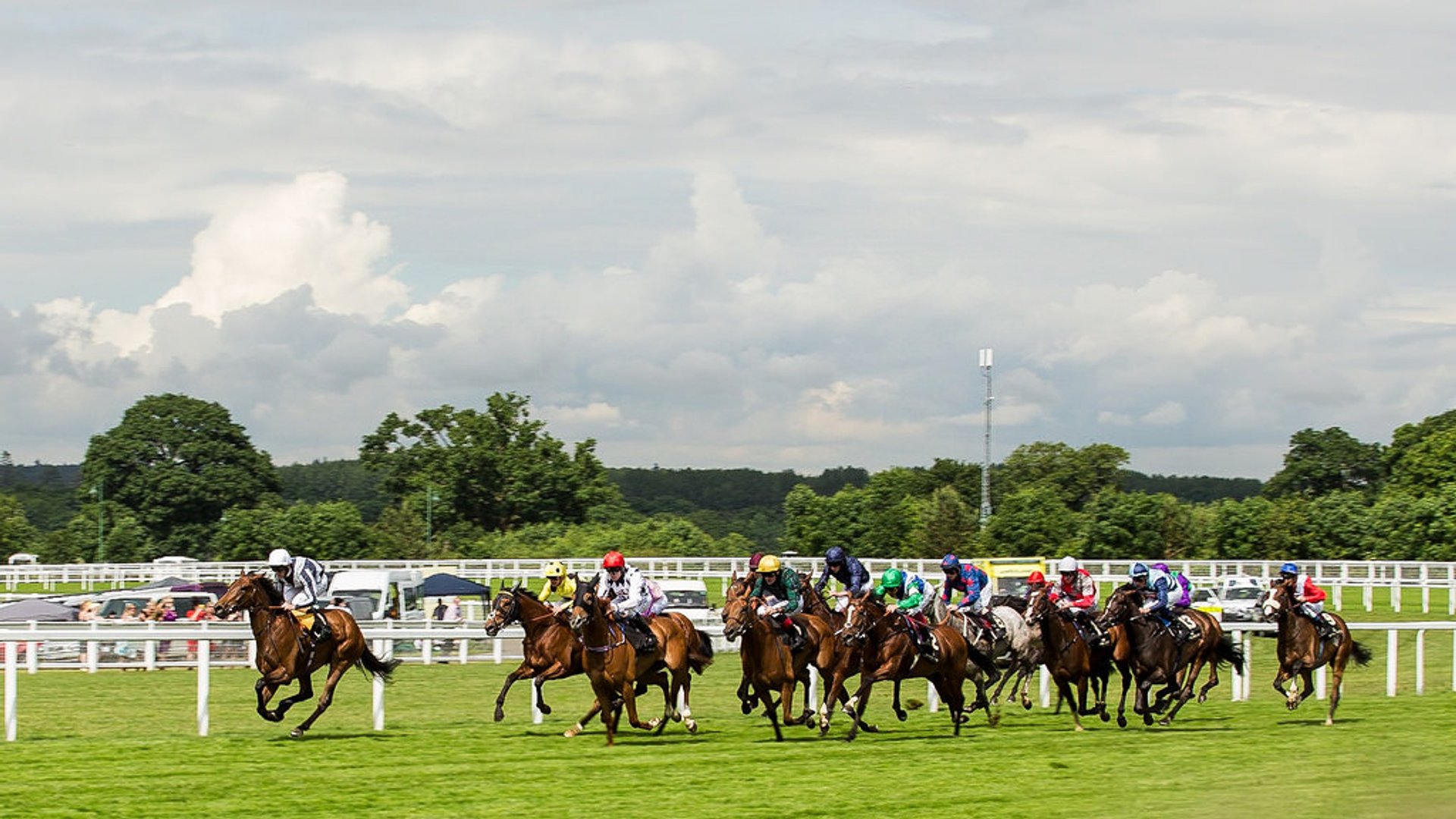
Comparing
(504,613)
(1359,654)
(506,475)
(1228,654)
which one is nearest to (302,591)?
(504,613)

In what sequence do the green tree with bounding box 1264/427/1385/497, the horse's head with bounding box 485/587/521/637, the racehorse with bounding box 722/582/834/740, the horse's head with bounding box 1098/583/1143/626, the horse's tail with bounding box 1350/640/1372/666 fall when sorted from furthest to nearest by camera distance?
the green tree with bounding box 1264/427/1385/497, the horse's tail with bounding box 1350/640/1372/666, the horse's head with bounding box 1098/583/1143/626, the horse's head with bounding box 485/587/521/637, the racehorse with bounding box 722/582/834/740

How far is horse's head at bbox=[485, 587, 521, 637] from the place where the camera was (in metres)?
14.9

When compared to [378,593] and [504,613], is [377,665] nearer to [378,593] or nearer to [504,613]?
[504,613]

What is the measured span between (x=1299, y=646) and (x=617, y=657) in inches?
275

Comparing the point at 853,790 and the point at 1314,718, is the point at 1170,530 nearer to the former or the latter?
the point at 1314,718

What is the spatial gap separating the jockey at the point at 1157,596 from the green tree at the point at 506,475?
5502cm

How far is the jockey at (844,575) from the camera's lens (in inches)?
628

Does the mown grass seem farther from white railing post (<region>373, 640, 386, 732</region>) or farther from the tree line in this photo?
the tree line

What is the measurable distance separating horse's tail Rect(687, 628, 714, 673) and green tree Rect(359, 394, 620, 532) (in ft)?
183

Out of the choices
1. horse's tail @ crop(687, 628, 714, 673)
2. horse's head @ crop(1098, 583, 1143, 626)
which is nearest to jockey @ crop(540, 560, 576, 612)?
horse's tail @ crop(687, 628, 714, 673)

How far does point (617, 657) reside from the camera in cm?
1449

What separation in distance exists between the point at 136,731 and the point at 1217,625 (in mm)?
10541

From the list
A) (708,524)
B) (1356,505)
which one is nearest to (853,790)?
(1356,505)

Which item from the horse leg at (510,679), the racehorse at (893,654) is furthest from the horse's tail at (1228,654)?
the horse leg at (510,679)
